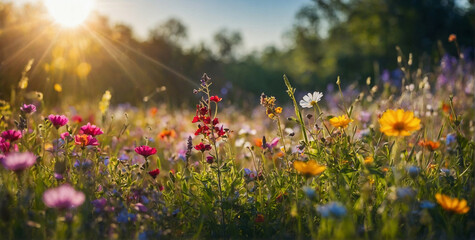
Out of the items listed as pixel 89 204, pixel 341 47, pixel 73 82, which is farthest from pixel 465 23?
pixel 89 204

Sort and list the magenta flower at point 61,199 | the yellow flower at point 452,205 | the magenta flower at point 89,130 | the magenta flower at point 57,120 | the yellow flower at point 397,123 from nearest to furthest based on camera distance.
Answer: the magenta flower at point 61,199
the yellow flower at point 452,205
the yellow flower at point 397,123
the magenta flower at point 57,120
the magenta flower at point 89,130

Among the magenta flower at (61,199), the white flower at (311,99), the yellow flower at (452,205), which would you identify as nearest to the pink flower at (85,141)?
the magenta flower at (61,199)

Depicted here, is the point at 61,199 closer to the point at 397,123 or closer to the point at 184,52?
the point at 397,123

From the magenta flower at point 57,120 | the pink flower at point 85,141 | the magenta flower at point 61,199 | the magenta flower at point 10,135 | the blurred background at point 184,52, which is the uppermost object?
the blurred background at point 184,52

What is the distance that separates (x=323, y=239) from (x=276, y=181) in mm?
506

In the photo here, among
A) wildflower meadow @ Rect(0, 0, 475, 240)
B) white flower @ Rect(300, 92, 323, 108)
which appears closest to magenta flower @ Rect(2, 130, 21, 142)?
wildflower meadow @ Rect(0, 0, 475, 240)

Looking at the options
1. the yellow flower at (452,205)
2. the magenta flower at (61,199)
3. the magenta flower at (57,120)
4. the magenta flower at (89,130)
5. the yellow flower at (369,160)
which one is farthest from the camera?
the magenta flower at (89,130)

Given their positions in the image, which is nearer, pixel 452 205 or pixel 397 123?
pixel 452 205

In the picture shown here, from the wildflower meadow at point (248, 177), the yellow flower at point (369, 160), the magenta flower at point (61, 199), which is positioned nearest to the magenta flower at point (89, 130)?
the wildflower meadow at point (248, 177)

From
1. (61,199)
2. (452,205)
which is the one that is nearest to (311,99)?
(452,205)

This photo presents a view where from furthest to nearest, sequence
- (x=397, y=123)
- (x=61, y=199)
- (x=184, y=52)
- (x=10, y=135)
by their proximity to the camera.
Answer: (x=184, y=52), (x=10, y=135), (x=397, y=123), (x=61, y=199)

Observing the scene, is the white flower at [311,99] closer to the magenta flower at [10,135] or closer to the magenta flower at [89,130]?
A: the magenta flower at [89,130]

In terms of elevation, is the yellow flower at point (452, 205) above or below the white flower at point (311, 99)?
below

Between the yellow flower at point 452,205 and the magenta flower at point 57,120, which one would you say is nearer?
the yellow flower at point 452,205
